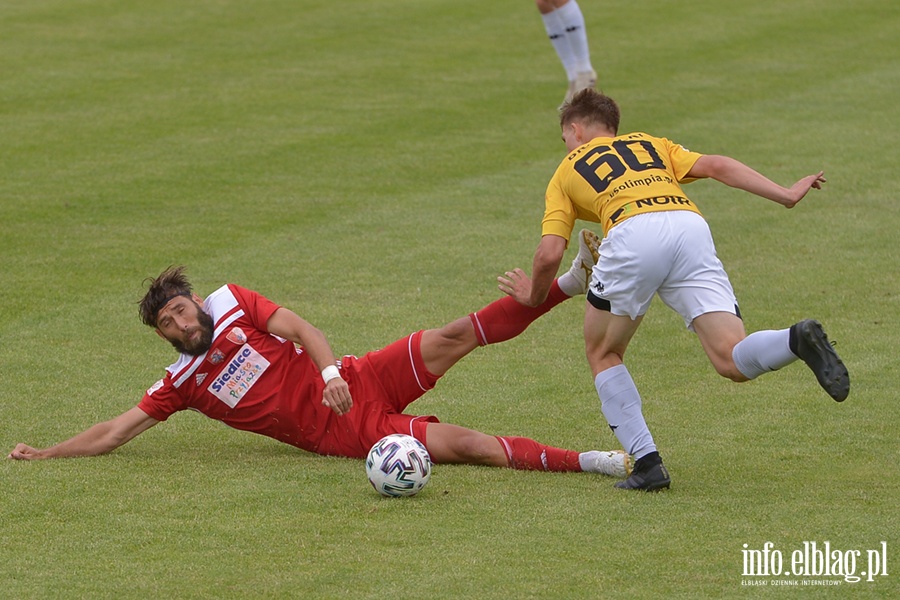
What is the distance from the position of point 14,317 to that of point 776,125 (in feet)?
32.0

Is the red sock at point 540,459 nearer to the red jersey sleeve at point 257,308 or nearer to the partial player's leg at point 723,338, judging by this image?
the partial player's leg at point 723,338

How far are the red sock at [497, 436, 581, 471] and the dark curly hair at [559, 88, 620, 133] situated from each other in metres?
1.71

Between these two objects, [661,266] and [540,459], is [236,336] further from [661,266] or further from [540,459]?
[661,266]

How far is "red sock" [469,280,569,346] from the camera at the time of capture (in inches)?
286

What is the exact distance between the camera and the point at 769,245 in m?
11.9

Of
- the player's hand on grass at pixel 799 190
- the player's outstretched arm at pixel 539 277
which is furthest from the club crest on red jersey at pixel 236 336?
the player's hand on grass at pixel 799 190

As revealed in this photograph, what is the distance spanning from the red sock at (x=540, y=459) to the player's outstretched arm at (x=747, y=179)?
1.59 m

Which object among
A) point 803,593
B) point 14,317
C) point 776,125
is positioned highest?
point 14,317

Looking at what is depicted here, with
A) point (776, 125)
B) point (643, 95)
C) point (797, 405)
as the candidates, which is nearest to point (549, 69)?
point (643, 95)

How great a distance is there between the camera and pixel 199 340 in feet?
23.0

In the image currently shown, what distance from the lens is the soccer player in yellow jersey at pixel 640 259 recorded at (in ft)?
20.9

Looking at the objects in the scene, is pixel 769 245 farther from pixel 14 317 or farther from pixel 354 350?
pixel 14 317

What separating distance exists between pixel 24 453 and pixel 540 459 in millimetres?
2747

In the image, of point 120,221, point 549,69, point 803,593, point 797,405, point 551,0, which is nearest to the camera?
point 803,593
